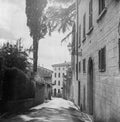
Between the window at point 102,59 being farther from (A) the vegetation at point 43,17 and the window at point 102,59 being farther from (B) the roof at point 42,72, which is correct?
(B) the roof at point 42,72

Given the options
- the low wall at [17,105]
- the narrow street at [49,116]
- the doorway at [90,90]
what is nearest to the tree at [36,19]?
the low wall at [17,105]

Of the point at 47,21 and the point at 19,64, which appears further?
the point at 47,21

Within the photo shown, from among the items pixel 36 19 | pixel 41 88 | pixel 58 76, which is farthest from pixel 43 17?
pixel 58 76

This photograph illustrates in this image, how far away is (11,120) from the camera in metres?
11.5

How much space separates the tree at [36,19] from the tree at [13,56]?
8.42 m

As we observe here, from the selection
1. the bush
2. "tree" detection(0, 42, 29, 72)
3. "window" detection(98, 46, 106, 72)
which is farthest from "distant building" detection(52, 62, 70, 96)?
"window" detection(98, 46, 106, 72)

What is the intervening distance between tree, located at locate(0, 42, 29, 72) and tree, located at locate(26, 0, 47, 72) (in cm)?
842

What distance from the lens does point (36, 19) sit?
2659 cm

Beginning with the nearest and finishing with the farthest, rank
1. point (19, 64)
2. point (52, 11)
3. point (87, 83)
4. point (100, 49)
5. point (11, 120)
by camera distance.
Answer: point (100, 49)
point (11, 120)
point (87, 83)
point (19, 64)
point (52, 11)

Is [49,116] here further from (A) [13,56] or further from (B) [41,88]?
(B) [41,88]

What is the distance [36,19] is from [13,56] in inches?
424

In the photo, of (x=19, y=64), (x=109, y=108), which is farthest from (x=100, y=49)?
(x=19, y=64)

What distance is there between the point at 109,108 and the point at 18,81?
8.36 metres

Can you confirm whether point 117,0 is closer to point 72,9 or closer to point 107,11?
point 107,11
